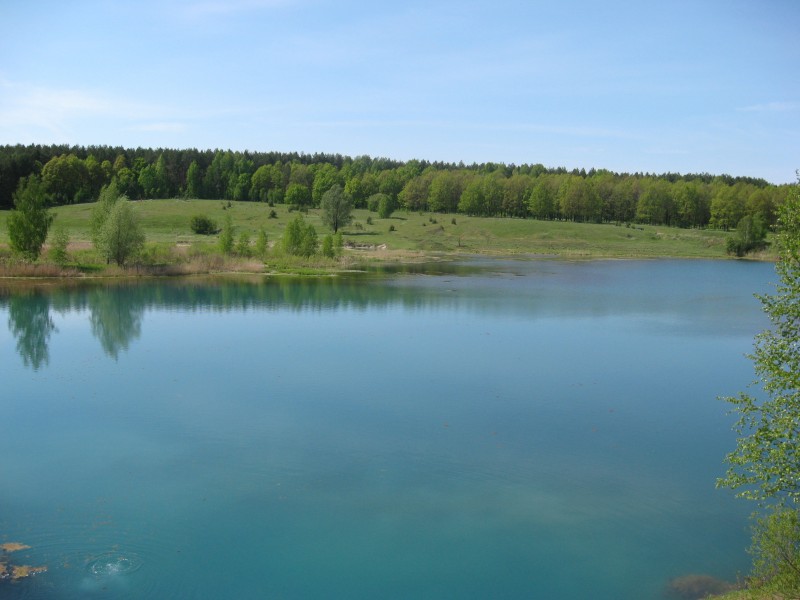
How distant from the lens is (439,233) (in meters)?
104

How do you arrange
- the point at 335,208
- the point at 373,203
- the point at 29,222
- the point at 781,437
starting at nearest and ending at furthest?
1. the point at 781,437
2. the point at 29,222
3. the point at 335,208
4. the point at 373,203

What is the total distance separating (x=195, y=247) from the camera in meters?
64.2

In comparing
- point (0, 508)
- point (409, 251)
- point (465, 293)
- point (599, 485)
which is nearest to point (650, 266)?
point (409, 251)

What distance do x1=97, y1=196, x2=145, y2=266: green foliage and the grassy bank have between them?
20.6m

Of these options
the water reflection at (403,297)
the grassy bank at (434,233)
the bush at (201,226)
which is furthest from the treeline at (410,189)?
the water reflection at (403,297)

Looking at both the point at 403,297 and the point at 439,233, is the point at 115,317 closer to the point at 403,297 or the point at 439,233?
the point at 403,297

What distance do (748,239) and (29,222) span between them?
8870 cm

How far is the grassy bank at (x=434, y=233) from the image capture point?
8962 centimetres

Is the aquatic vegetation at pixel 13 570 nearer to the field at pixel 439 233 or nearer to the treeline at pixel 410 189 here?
the field at pixel 439 233

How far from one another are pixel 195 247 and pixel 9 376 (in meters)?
41.0

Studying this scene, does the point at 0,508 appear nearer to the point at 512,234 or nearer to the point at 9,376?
the point at 9,376

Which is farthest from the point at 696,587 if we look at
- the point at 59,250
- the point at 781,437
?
the point at 59,250

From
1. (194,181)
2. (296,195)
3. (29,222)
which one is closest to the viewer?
(29,222)

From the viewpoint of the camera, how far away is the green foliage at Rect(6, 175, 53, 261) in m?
52.4
